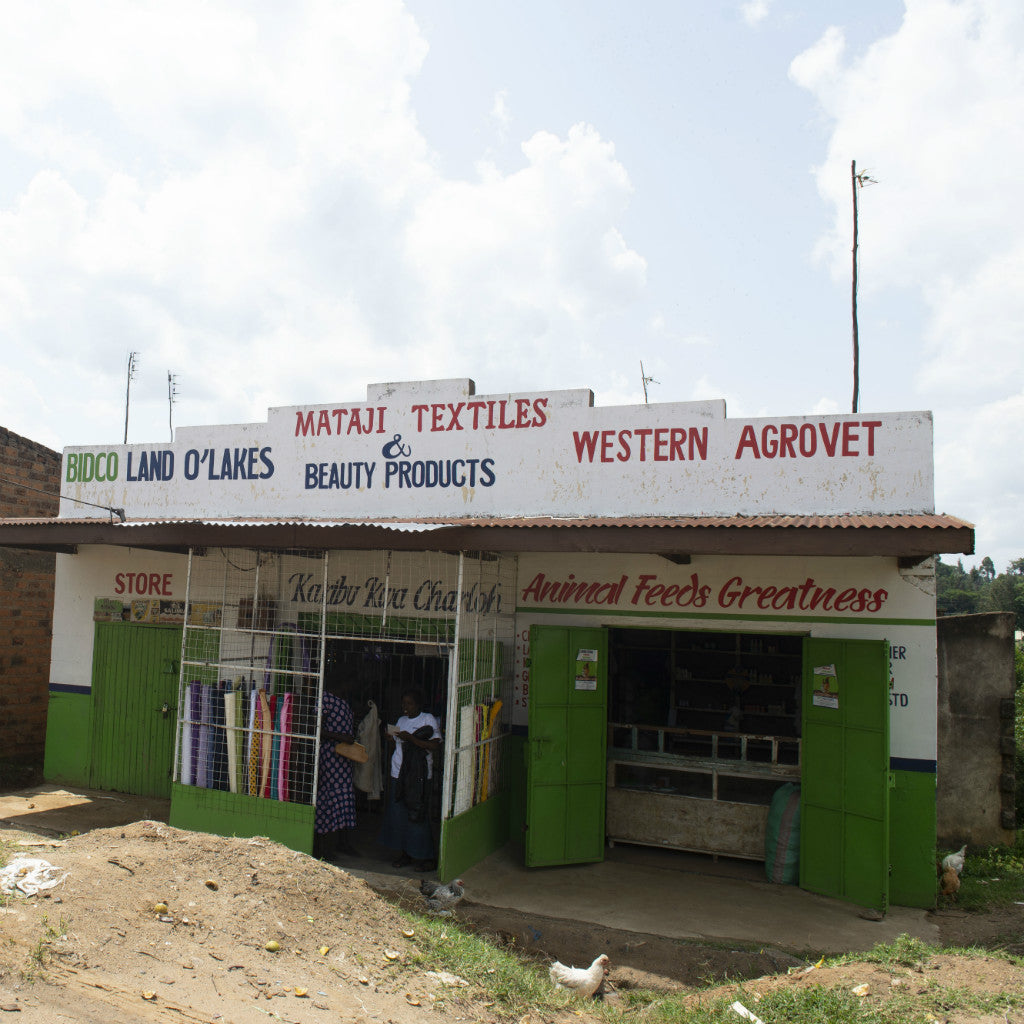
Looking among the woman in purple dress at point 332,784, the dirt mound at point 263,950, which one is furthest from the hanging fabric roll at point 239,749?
the dirt mound at point 263,950

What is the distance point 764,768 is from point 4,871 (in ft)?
21.8

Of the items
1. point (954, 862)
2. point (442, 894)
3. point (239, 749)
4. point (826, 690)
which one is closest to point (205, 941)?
point (442, 894)

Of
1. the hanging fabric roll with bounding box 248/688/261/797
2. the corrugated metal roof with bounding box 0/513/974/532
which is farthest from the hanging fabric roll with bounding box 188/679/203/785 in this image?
the corrugated metal roof with bounding box 0/513/974/532

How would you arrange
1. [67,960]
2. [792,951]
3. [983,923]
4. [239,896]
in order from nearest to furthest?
[67,960] < [239,896] < [792,951] < [983,923]

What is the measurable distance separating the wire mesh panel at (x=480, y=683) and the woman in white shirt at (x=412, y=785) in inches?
13.2

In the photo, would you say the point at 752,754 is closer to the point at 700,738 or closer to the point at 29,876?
the point at 700,738

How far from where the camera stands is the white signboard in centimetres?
823

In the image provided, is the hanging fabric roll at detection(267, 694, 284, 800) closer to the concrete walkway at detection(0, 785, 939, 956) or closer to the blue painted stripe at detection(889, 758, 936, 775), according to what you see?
the concrete walkway at detection(0, 785, 939, 956)

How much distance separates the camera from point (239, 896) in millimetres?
6027

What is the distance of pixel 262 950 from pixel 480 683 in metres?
3.51

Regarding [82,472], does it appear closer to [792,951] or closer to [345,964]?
[345,964]

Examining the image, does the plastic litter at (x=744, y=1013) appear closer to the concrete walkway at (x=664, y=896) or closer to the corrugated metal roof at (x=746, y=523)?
the concrete walkway at (x=664, y=896)

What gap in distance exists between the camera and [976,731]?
1002cm

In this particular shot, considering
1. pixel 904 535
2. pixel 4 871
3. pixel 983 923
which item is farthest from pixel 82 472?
pixel 983 923
